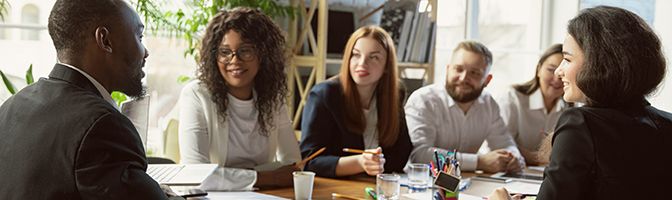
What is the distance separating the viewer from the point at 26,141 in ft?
5.10

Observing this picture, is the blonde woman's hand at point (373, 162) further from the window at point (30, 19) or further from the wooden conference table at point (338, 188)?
the window at point (30, 19)

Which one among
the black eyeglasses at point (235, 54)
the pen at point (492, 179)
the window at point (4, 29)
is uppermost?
the window at point (4, 29)

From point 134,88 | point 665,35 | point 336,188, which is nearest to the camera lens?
point 134,88

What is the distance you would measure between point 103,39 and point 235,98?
3.93 ft

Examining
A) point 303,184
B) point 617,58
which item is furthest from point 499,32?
point 617,58

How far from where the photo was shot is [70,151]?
4.88ft

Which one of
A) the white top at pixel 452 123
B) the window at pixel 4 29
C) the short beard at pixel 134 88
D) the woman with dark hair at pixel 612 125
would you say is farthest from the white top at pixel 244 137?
the woman with dark hair at pixel 612 125

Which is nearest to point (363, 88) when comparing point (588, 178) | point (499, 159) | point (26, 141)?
point (499, 159)

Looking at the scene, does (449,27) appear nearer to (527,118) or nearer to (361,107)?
(527,118)

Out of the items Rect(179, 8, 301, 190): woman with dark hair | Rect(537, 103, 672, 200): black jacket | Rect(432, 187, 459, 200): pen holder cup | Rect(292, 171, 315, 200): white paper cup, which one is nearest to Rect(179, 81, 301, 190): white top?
Rect(179, 8, 301, 190): woman with dark hair

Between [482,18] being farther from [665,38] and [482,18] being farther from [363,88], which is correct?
[363,88]

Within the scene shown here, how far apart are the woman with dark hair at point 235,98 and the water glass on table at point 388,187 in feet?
1.34

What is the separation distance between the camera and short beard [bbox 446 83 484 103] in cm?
359

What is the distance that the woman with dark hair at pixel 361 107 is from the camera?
3.12m
